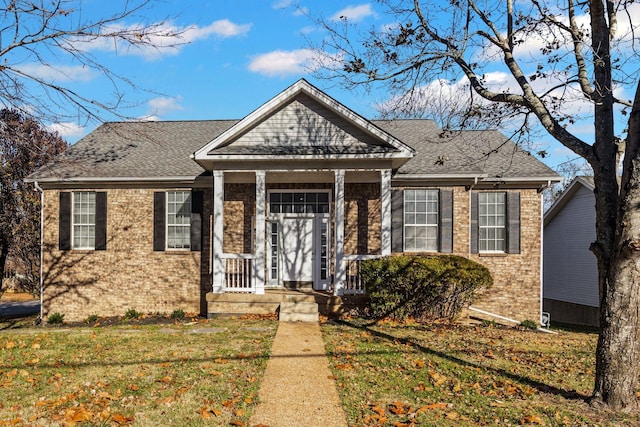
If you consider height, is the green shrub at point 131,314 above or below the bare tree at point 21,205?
below

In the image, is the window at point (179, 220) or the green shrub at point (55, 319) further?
the window at point (179, 220)

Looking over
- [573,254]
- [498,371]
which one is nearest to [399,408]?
[498,371]

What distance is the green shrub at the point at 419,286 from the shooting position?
35.9ft

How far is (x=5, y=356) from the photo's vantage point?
790 centimetres

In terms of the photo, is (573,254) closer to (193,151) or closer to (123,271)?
(193,151)

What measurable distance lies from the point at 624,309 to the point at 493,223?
875 centimetres

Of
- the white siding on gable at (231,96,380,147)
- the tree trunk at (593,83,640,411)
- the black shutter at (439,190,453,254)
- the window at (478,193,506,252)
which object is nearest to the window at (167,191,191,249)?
the white siding on gable at (231,96,380,147)

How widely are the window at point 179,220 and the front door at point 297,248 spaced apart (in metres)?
2.88

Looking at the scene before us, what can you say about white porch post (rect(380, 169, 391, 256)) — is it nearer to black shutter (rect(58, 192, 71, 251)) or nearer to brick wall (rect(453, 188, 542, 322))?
brick wall (rect(453, 188, 542, 322))

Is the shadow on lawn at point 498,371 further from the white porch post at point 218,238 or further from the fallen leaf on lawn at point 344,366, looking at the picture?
the white porch post at point 218,238

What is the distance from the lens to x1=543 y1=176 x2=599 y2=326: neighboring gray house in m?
18.5

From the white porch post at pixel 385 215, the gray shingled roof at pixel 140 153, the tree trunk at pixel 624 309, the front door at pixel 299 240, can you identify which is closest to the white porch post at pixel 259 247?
the front door at pixel 299 240

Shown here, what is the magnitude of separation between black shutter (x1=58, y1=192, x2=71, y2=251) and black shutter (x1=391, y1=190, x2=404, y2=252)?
968 centimetres

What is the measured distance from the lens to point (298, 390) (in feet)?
20.1
